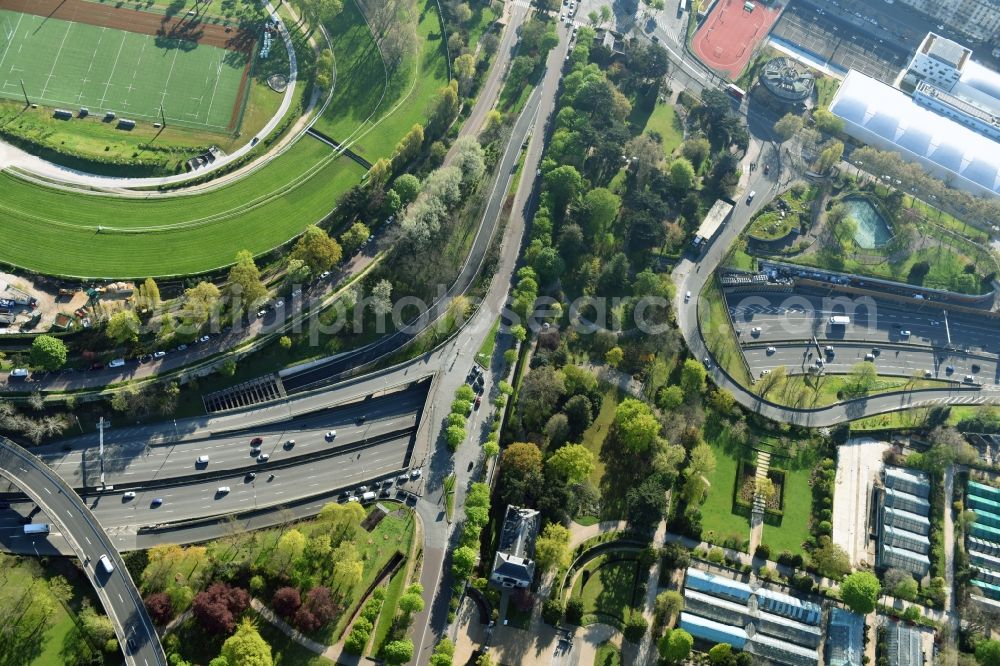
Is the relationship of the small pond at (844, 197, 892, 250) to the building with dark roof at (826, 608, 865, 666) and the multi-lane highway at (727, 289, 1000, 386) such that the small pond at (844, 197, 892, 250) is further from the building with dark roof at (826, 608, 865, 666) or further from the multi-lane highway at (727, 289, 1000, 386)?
the building with dark roof at (826, 608, 865, 666)

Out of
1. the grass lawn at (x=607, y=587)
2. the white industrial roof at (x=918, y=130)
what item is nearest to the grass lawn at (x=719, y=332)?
the grass lawn at (x=607, y=587)

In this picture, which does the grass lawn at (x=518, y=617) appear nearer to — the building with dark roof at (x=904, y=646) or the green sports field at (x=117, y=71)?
the building with dark roof at (x=904, y=646)

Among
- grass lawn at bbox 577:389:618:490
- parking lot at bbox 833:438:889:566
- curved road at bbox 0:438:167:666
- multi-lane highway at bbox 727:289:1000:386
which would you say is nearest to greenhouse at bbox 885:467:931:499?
parking lot at bbox 833:438:889:566

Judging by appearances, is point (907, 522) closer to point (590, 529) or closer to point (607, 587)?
point (607, 587)

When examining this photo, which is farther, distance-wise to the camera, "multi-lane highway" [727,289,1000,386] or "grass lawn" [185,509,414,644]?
"multi-lane highway" [727,289,1000,386]

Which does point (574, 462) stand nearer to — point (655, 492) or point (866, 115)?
point (655, 492)
